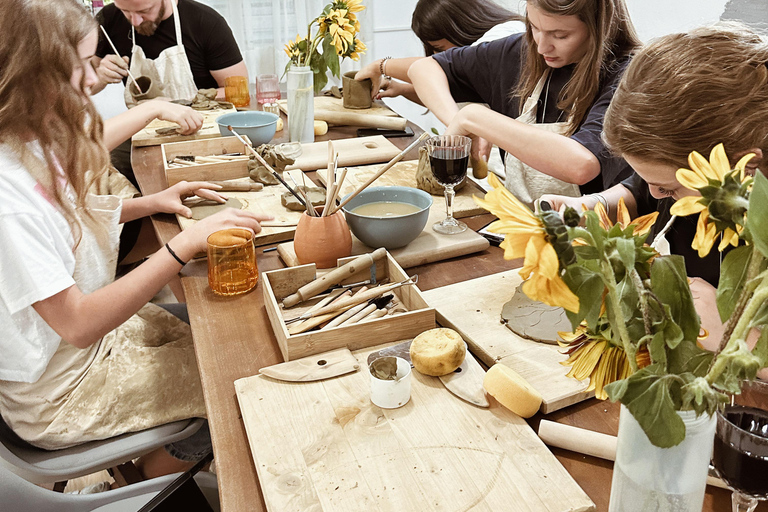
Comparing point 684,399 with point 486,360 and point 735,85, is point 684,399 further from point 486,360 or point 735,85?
point 735,85

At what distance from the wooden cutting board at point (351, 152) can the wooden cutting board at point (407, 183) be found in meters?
0.08

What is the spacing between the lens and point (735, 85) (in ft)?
3.24

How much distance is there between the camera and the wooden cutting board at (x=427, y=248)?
1355mm

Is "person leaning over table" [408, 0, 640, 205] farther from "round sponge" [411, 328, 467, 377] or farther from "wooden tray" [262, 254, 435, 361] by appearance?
"round sponge" [411, 328, 467, 377]

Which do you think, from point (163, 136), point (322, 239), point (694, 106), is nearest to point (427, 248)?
point (322, 239)

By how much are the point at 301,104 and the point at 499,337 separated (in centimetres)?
125

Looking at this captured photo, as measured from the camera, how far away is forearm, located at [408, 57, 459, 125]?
7.34 ft

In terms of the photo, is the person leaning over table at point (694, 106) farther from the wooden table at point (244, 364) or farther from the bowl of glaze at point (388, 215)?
the bowl of glaze at point (388, 215)

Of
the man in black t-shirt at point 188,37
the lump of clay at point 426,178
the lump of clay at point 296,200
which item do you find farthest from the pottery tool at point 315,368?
the man in black t-shirt at point 188,37

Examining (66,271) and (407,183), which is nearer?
(66,271)

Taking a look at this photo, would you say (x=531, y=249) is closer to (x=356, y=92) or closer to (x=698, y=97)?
(x=698, y=97)

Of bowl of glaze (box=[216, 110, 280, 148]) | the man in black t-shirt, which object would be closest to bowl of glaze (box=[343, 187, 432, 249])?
bowl of glaze (box=[216, 110, 280, 148])

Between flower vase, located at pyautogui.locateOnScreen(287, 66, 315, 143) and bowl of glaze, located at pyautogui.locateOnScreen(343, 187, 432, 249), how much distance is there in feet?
2.35

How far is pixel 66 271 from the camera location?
1160 millimetres
